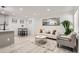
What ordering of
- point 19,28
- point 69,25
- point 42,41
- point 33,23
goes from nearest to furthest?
point 69,25 < point 42,41 < point 33,23 < point 19,28

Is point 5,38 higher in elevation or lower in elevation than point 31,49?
higher

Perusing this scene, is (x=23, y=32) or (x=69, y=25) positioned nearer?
(x=69, y=25)

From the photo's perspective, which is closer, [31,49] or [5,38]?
[31,49]

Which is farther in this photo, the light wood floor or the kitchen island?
the kitchen island

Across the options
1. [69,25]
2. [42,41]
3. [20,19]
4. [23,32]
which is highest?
[20,19]

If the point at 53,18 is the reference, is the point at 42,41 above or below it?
below

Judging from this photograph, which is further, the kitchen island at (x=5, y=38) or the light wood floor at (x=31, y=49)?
the kitchen island at (x=5, y=38)

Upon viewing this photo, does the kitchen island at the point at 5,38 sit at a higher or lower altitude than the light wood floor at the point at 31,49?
higher

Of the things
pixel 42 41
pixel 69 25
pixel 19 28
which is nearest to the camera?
pixel 69 25

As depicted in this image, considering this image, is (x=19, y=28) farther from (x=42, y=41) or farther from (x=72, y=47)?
(x=72, y=47)

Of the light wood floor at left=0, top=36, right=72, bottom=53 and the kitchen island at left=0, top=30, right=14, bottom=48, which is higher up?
the kitchen island at left=0, top=30, right=14, bottom=48

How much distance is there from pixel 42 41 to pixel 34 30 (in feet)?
3.37

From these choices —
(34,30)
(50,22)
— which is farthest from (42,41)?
(50,22)
